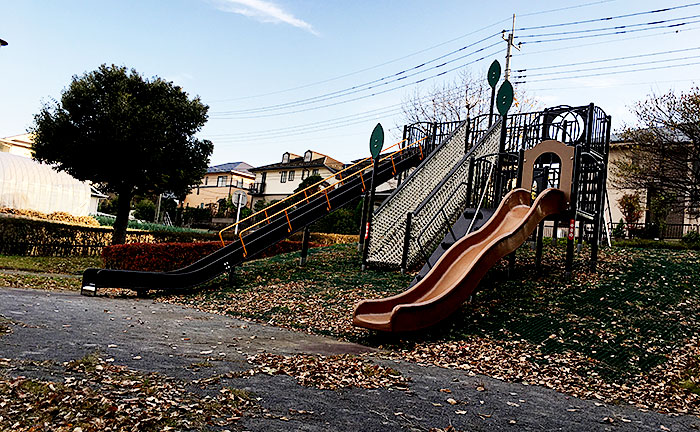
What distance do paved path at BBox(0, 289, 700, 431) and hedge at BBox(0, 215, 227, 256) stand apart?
39.2 ft

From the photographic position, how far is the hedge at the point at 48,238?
17.3 metres

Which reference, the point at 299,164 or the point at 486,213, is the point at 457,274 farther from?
the point at 299,164

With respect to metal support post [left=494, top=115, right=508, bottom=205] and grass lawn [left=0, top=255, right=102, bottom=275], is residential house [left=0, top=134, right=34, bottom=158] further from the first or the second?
metal support post [left=494, top=115, right=508, bottom=205]

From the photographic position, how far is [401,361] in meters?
5.73

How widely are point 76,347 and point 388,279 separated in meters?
6.27

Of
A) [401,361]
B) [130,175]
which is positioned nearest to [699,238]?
[401,361]

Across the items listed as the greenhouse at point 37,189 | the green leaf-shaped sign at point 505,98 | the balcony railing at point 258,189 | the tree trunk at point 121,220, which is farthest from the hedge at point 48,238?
the balcony railing at point 258,189

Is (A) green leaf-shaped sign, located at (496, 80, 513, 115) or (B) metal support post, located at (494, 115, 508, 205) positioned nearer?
(B) metal support post, located at (494, 115, 508, 205)

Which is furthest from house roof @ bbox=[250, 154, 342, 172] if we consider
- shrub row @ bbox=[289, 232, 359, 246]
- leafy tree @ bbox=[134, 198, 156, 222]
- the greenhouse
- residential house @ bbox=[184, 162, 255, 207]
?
shrub row @ bbox=[289, 232, 359, 246]

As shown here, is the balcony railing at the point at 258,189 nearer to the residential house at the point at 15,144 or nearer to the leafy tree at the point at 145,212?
the leafy tree at the point at 145,212

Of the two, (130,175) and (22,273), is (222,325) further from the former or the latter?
(130,175)

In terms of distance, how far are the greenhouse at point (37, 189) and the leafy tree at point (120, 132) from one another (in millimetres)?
11006

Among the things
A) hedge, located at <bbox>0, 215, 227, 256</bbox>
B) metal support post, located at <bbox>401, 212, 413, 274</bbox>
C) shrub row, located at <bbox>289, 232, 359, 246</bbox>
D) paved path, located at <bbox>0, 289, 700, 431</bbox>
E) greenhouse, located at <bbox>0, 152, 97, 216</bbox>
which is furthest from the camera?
greenhouse, located at <bbox>0, 152, 97, 216</bbox>

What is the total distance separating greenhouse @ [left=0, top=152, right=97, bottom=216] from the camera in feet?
82.4
